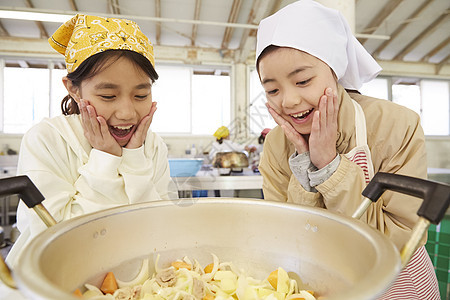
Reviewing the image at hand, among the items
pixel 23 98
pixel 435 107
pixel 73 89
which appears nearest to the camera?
pixel 73 89

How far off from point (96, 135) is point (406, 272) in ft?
2.90

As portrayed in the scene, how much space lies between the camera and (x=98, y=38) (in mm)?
753

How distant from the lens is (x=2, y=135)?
470 cm

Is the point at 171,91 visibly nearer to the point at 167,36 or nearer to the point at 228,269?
the point at 167,36

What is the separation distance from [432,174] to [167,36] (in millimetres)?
4896

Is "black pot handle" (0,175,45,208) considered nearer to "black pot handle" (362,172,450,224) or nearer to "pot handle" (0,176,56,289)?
"pot handle" (0,176,56,289)

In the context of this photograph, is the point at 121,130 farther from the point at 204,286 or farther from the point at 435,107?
the point at 435,107

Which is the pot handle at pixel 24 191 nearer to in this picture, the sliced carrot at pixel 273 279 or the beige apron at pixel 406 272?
the sliced carrot at pixel 273 279

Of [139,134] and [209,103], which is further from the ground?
[209,103]

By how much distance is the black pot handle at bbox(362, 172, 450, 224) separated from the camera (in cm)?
29

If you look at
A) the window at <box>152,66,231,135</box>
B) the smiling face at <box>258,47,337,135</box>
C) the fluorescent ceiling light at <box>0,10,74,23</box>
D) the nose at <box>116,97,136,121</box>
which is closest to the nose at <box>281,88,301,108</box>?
the smiling face at <box>258,47,337,135</box>

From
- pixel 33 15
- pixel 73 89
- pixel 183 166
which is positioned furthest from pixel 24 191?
pixel 33 15

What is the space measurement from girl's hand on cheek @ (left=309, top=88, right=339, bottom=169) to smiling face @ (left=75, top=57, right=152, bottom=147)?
1.59ft

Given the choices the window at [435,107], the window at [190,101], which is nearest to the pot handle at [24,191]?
the window at [190,101]
